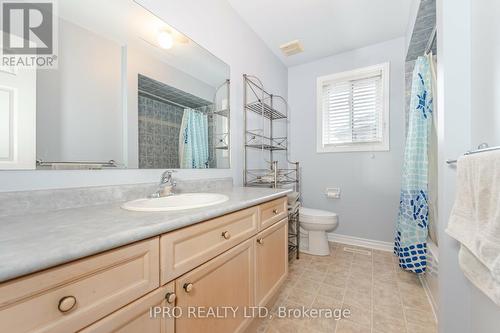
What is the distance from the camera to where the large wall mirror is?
0.87 m

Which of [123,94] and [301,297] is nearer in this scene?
[123,94]

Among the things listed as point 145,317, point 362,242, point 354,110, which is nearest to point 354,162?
point 354,110

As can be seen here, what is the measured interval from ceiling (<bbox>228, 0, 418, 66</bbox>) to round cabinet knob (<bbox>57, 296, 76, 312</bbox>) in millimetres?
2237

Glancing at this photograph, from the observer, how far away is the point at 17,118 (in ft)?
2.46

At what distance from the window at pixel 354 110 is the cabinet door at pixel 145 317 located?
2.46 metres

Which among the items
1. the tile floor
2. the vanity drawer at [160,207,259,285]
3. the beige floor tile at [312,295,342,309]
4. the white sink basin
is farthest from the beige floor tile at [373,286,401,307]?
the white sink basin

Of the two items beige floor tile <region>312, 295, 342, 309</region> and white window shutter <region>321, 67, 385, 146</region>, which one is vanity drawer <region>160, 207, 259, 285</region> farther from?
white window shutter <region>321, 67, 385, 146</region>

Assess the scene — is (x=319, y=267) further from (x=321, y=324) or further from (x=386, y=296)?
(x=321, y=324)

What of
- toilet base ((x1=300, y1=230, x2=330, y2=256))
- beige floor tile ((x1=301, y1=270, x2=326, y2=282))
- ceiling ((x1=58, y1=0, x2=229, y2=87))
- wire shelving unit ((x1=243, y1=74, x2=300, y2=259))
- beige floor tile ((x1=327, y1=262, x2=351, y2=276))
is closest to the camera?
ceiling ((x1=58, y1=0, x2=229, y2=87))

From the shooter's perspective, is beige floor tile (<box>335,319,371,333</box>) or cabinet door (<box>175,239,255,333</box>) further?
beige floor tile (<box>335,319,371,333</box>)

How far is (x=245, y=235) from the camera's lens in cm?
105

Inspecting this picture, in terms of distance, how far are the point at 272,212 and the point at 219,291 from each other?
0.59 metres

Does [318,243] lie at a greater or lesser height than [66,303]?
lesser

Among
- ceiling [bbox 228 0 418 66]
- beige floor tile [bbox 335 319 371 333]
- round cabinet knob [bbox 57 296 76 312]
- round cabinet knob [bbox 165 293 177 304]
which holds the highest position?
ceiling [bbox 228 0 418 66]
